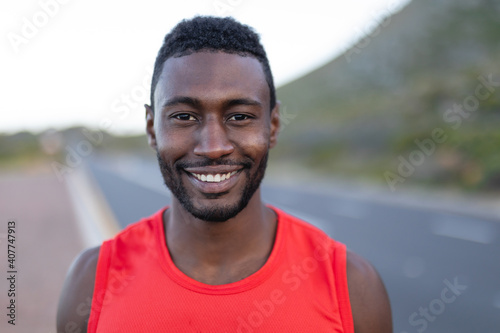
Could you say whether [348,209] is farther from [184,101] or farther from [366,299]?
[184,101]

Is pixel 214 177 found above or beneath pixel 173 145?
beneath

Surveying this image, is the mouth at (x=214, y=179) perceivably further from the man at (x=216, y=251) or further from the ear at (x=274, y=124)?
the ear at (x=274, y=124)

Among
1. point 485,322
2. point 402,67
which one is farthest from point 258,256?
point 402,67

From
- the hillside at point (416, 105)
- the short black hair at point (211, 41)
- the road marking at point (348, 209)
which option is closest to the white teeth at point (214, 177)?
the short black hair at point (211, 41)

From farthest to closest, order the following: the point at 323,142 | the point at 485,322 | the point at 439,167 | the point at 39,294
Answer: the point at 323,142 < the point at 439,167 < the point at 39,294 < the point at 485,322

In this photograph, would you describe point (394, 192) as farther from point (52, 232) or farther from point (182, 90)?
point (182, 90)

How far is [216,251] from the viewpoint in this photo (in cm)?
208

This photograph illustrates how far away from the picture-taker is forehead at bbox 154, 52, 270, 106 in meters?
1.92

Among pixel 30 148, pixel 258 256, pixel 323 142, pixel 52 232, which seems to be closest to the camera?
pixel 258 256

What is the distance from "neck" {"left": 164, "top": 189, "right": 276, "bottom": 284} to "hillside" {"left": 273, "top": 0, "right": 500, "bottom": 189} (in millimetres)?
12098

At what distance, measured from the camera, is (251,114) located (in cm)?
198

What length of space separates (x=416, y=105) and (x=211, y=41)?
85.1 feet

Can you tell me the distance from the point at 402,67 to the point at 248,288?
164 ft

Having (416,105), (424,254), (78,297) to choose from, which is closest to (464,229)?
(424,254)
